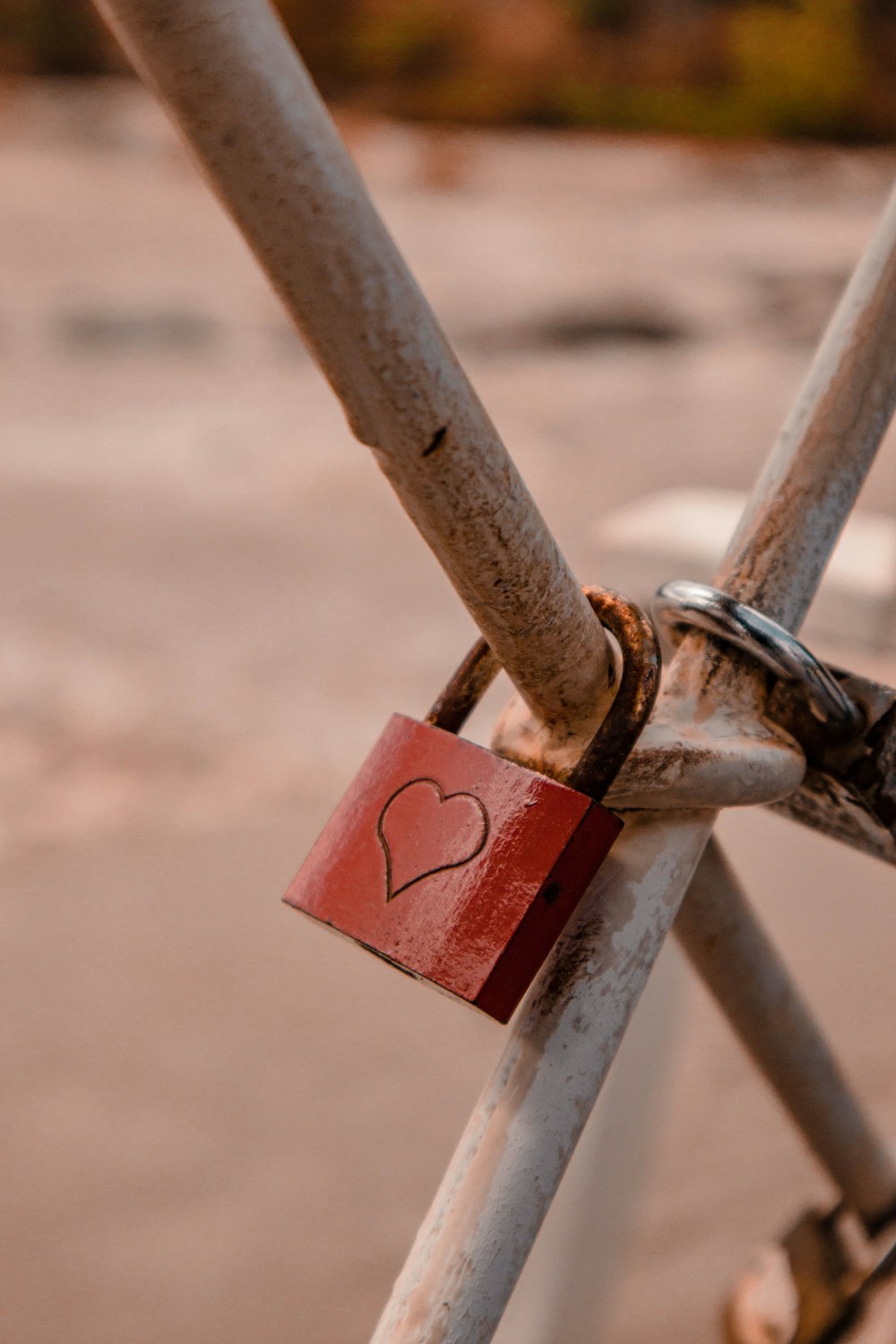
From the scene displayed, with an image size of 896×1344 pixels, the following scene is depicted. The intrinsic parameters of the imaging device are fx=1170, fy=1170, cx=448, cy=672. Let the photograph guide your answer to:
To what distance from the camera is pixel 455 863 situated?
0.25 m

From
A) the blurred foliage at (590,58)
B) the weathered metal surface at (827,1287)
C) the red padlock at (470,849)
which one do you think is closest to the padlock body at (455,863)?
the red padlock at (470,849)

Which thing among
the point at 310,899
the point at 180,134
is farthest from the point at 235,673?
the point at 180,134

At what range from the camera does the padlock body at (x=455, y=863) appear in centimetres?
24

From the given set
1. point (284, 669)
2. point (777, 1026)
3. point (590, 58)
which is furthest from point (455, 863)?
point (590, 58)

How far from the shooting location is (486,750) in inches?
9.9

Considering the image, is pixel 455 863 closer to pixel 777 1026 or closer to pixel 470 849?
pixel 470 849

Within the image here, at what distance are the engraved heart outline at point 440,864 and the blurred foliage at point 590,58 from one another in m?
3.64

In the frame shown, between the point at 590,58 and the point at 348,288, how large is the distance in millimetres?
4017

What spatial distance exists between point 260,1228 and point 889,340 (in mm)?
642

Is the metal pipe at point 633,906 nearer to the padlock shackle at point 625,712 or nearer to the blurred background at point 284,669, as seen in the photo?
the padlock shackle at point 625,712

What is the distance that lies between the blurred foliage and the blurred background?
0.09 meters

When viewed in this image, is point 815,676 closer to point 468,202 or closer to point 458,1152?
point 458,1152

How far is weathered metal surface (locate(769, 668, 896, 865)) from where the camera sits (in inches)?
10.4

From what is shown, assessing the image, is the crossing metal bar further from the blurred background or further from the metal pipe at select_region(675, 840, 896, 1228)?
the blurred background
